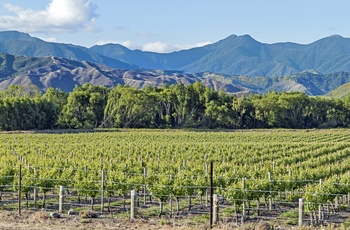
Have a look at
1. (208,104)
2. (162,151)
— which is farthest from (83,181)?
(208,104)

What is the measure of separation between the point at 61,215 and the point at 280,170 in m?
14.8

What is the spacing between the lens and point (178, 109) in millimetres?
118688

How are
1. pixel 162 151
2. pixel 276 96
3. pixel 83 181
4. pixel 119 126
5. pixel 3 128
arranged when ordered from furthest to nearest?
1. pixel 276 96
2. pixel 119 126
3. pixel 3 128
4. pixel 162 151
5. pixel 83 181

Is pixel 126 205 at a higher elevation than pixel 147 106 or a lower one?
lower

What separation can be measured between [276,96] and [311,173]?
10388cm

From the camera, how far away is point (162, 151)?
44.6 metres

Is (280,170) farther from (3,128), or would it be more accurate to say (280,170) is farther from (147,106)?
(147,106)

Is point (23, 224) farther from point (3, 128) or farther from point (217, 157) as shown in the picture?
point (3, 128)

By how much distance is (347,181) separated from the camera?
842 inches

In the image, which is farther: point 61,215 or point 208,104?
point 208,104

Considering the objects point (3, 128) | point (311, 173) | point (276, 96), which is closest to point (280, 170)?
point (311, 173)

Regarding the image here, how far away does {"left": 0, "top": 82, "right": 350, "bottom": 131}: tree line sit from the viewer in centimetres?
11150

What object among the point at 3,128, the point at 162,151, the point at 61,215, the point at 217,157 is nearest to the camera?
the point at 61,215

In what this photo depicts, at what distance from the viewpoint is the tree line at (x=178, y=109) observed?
11150cm
